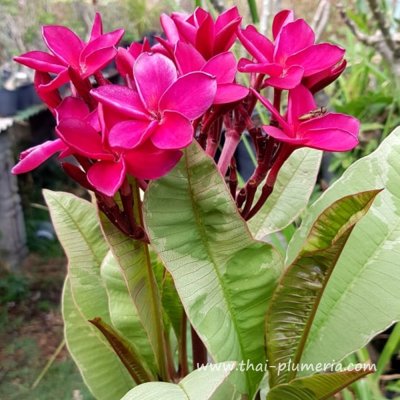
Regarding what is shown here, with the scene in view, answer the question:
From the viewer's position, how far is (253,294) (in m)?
0.48

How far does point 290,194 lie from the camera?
1.90 feet

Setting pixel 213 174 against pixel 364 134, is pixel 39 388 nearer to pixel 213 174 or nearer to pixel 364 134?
pixel 364 134

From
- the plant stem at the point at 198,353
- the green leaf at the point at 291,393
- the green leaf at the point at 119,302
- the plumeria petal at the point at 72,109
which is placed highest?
the plumeria petal at the point at 72,109

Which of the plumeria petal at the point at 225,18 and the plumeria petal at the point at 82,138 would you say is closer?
the plumeria petal at the point at 82,138

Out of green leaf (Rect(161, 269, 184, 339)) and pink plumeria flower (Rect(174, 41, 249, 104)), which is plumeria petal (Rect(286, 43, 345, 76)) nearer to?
pink plumeria flower (Rect(174, 41, 249, 104))

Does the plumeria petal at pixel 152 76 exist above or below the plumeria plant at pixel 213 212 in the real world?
above

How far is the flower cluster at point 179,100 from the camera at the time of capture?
377 millimetres

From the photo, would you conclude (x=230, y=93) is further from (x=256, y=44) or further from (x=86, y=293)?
(x=86, y=293)

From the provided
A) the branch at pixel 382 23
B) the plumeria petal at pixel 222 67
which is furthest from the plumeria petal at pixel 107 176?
the branch at pixel 382 23

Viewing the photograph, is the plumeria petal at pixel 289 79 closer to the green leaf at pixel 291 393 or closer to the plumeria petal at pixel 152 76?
the plumeria petal at pixel 152 76

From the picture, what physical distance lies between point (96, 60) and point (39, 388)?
54.6 inches

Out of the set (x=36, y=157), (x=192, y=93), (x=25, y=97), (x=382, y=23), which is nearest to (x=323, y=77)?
(x=192, y=93)

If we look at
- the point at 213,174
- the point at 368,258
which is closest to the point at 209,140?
the point at 213,174

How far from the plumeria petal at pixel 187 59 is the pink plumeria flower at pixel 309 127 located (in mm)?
48
